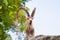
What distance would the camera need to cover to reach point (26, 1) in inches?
460

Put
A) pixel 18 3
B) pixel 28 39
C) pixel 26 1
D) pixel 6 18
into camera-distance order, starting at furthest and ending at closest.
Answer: pixel 26 1 < pixel 18 3 < pixel 6 18 < pixel 28 39

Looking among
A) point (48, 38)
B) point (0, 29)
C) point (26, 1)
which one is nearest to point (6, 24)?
point (0, 29)

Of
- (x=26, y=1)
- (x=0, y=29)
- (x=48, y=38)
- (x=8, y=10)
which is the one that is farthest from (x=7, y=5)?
(x=48, y=38)

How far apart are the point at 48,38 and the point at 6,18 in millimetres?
3838

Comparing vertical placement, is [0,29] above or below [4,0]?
below

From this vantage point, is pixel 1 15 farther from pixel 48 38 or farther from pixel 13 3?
pixel 48 38

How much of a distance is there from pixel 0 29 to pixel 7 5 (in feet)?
3.11

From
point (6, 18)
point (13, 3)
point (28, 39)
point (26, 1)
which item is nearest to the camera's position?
point (28, 39)

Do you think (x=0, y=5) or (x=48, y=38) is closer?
(x=48, y=38)

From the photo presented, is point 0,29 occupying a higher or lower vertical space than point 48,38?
lower

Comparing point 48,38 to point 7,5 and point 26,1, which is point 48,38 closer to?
point 7,5

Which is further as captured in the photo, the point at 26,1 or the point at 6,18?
the point at 26,1

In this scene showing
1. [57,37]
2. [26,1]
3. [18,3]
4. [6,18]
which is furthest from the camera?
[26,1]

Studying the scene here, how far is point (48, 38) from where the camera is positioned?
509 cm
